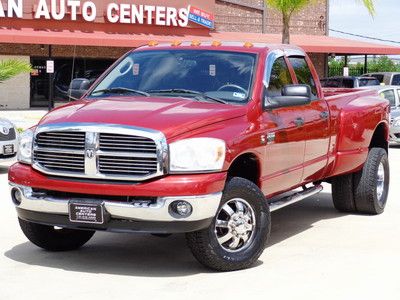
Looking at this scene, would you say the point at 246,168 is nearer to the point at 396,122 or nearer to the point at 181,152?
the point at 181,152

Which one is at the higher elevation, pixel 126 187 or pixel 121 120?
pixel 121 120

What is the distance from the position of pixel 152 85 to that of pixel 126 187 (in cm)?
159

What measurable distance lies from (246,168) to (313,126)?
1238 millimetres

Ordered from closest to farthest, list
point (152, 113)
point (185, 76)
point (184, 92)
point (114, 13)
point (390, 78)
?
point (152, 113), point (184, 92), point (185, 76), point (390, 78), point (114, 13)

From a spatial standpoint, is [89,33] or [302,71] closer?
[302,71]

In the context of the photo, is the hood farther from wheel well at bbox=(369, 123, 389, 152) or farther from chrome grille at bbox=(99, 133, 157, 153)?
wheel well at bbox=(369, 123, 389, 152)

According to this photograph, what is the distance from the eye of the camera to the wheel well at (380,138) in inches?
395

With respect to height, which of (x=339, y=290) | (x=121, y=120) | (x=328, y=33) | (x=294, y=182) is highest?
(x=328, y=33)

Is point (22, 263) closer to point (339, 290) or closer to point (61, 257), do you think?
point (61, 257)

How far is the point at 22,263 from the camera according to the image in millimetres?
7012

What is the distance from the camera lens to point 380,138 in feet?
33.2

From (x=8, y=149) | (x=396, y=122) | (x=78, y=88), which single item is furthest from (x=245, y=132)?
(x=396, y=122)

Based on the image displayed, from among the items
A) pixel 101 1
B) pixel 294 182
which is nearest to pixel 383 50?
pixel 101 1

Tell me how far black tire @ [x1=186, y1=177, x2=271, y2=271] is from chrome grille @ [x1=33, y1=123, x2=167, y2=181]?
2.09 feet
